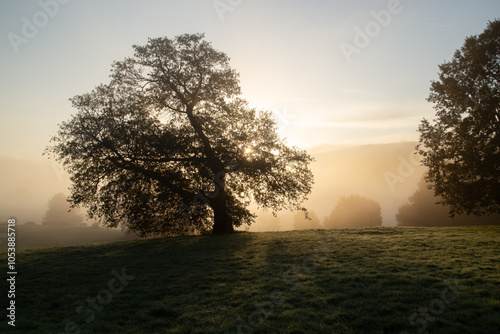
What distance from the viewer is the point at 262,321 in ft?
29.1

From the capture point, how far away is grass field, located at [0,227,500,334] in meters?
8.52

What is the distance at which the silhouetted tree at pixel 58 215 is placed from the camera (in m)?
134

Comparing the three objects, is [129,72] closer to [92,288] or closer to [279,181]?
[279,181]

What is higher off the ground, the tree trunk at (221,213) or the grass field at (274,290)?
the tree trunk at (221,213)

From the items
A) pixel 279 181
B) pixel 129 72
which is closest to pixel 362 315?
pixel 279 181

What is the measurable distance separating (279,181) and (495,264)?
1907cm

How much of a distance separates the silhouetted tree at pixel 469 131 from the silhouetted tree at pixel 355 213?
3100 inches

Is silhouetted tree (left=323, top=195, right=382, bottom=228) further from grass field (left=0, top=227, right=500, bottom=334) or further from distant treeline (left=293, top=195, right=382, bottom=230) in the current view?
grass field (left=0, top=227, right=500, bottom=334)

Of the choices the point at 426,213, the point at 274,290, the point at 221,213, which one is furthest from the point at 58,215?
the point at 274,290

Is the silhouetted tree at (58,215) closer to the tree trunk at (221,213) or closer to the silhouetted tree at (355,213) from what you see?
the silhouetted tree at (355,213)

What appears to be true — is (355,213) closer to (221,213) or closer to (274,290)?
(221,213)

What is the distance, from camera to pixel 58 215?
447 ft

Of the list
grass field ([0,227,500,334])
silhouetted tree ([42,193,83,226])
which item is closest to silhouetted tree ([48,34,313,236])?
grass field ([0,227,500,334])

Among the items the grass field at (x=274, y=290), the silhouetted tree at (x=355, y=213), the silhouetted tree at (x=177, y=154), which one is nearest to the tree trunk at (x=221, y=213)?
the silhouetted tree at (x=177, y=154)
